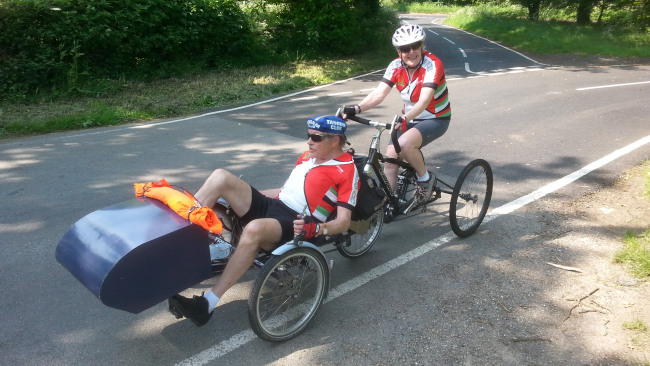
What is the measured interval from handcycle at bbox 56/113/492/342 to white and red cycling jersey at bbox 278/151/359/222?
24 centimetres

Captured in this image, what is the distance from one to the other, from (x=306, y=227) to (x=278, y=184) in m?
A: 2.86

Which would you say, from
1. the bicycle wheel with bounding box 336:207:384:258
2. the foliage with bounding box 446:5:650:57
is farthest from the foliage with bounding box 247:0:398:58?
the bicycle wheel with bounding box 336:207:384:258

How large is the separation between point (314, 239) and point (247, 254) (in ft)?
1.82

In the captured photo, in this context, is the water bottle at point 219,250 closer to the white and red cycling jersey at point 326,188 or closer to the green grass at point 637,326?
the white and red cycling jersey at point 326,188

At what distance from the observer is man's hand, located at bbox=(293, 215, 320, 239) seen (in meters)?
3.14

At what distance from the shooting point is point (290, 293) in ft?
11.2

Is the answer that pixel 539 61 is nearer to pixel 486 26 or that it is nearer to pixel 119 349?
pixel 486 26

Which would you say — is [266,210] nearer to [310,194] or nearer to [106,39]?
[310,194]

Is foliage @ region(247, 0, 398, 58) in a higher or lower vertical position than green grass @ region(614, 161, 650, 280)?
higher

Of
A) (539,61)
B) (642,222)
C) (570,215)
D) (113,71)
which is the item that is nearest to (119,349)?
(570,215)

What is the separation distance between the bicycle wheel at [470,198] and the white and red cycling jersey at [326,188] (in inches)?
52.2

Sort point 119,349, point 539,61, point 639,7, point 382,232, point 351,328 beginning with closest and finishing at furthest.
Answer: point 119,349, point 351,328, point 382,232, point 539,61, point 639,7

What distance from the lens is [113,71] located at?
40.3 ft

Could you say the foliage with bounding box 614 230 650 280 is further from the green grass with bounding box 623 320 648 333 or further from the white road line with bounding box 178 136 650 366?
the white road line with bounding box 178 136 650 366
